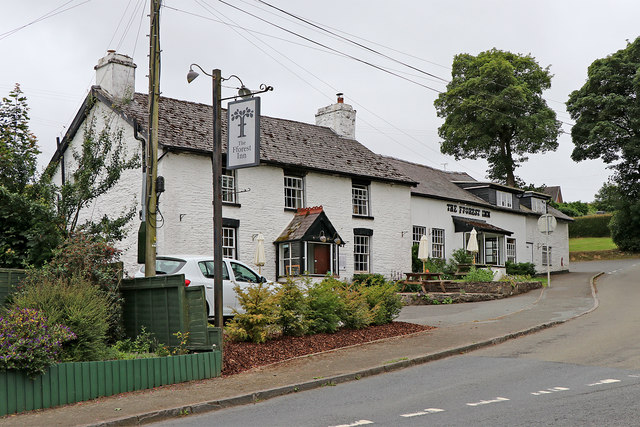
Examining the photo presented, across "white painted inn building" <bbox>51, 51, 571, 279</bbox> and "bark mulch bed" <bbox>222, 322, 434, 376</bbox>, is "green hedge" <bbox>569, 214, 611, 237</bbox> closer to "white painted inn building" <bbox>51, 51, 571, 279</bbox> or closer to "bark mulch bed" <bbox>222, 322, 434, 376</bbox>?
"white painted inn building" <bbox>51, 51, 571, 279</bbox>

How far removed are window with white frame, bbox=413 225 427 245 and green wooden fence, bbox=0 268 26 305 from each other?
23.6 meters

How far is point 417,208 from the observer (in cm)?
3309

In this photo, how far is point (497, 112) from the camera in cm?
4959

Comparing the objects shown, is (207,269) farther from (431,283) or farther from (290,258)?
(431,283)

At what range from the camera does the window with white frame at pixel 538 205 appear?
143ft

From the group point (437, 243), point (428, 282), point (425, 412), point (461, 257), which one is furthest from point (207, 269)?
point (461, 257)

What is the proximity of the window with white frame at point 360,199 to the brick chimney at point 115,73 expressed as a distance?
10637 millimetres

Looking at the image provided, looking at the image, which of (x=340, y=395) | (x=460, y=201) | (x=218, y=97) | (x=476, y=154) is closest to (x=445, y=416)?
(x=340, y=395)

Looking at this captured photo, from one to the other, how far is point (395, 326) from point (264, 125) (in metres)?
14.6

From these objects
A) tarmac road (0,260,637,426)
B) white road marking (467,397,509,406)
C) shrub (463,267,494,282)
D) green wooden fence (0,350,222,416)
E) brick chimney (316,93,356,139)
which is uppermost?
brick chimney (316,93,356,139)

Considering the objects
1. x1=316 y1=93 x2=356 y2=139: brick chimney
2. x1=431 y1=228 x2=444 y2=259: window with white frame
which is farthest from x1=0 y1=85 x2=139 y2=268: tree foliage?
x1=431 y1=228 x2=444 y2=259: window with white frame

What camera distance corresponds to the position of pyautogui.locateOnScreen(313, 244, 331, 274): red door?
26641mm

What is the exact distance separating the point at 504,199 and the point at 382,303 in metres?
26.3

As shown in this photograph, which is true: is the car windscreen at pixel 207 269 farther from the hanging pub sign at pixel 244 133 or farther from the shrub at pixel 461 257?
the shrub at pixel 461 257
